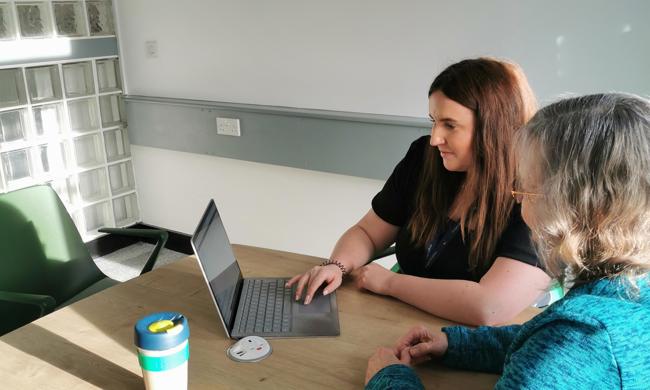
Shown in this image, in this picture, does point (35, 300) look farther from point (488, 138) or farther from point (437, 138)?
point (488, 138)

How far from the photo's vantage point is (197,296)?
146cm

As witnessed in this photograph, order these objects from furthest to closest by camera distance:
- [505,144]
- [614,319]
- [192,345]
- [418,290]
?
[505,144] < [418,290] < [192,345] < [614,319]

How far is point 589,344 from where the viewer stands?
2.41 ft

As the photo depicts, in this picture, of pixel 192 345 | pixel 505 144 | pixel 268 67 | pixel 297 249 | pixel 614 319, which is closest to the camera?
pixel 614 319

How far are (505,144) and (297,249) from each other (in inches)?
71.6

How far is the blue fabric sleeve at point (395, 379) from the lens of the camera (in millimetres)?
995

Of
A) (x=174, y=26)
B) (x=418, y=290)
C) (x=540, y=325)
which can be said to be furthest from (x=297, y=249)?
(x=540, y=325)

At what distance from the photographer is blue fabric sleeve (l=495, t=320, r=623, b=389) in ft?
2.40

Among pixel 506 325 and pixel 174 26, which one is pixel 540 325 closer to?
pixel 506 325

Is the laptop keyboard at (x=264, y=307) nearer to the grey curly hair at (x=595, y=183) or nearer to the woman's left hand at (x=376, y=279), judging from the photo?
the woman's left hand at (x=376, y=279)

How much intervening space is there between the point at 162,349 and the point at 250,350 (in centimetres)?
28

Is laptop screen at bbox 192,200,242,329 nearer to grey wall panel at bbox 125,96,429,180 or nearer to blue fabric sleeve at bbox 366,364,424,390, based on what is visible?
blue fabric sleeve at bbox 366,364,424,390

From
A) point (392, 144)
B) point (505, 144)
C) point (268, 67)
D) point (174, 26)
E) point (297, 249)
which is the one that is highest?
point (174, 26)

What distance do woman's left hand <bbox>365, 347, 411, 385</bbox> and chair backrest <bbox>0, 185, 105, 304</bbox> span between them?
1.43 m
